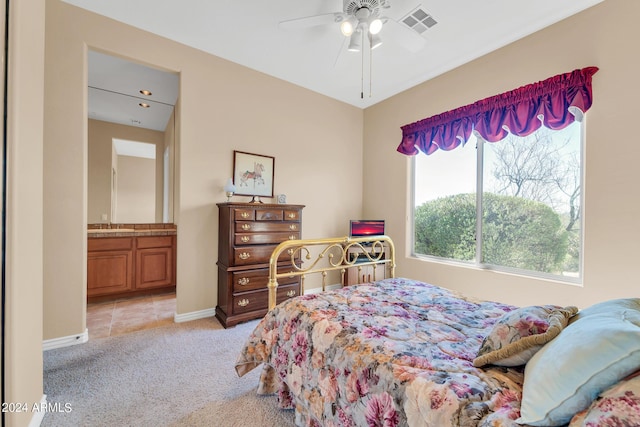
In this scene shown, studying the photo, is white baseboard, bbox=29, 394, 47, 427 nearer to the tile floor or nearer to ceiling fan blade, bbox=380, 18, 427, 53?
the tile floor

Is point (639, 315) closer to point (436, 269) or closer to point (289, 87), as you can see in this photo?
point (436, 269)

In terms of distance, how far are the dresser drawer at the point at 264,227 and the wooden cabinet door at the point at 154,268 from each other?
69.1 inches

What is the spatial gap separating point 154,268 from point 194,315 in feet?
4.30

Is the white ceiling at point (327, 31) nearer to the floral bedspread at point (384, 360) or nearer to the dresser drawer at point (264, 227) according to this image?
the dresser drawer at point (264, 227)

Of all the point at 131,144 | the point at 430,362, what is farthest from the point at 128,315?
the point at 430,362

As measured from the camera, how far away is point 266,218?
297 cm

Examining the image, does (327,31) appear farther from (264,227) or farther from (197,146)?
(264,227)

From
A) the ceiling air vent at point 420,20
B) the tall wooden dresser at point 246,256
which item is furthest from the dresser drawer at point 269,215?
the ceiling air vent at point 420,20

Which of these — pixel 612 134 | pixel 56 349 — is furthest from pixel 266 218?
pixel 612 134

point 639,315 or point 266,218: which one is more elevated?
point 266,218

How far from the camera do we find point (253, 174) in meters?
3.28

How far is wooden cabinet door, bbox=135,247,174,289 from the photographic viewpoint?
3576 millimetres

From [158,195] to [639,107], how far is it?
19.5 feet

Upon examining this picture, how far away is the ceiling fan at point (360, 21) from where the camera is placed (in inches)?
77.4
